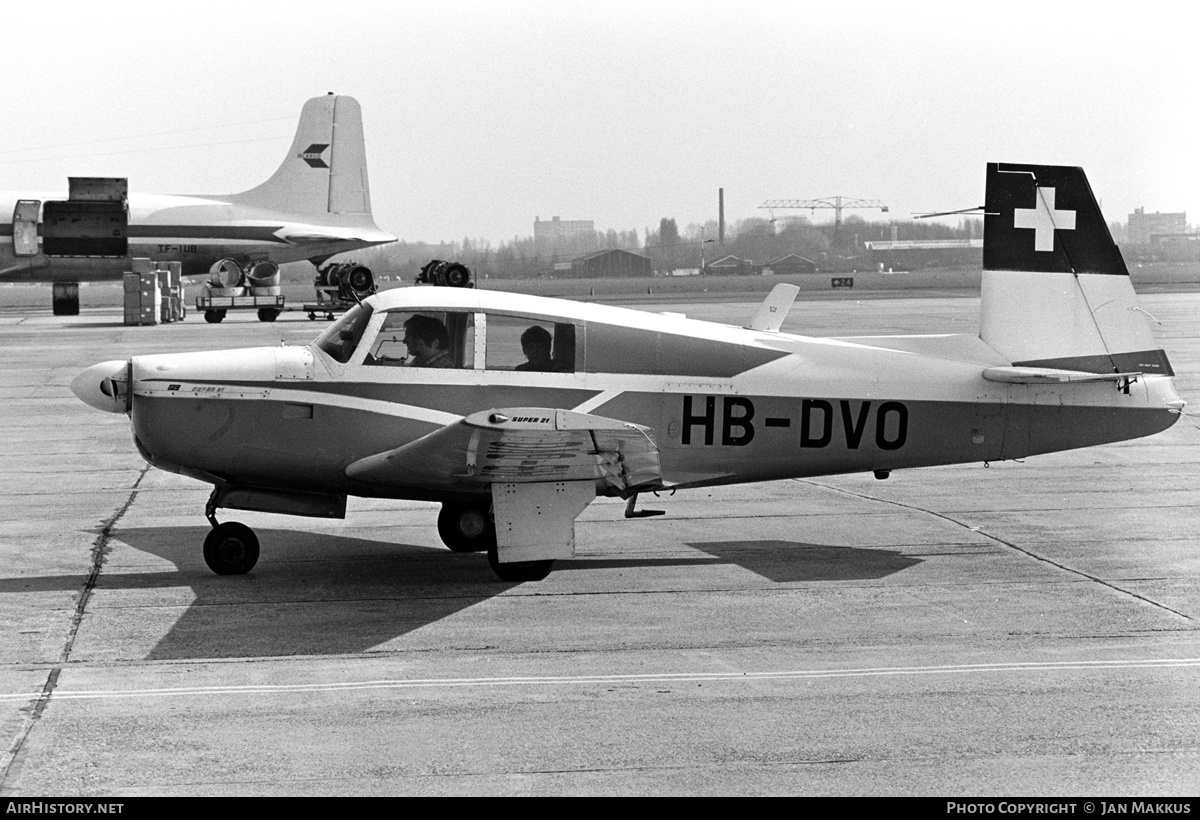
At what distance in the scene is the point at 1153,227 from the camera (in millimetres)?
15766

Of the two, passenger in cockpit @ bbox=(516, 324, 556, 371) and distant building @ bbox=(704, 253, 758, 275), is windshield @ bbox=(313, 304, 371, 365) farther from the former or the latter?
distant building @ bbox=(704, 253, 758, 275)

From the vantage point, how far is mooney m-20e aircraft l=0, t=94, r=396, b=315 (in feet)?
157

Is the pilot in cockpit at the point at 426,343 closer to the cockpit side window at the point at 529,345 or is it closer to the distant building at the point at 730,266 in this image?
the cockpit side window at the point at 529,345

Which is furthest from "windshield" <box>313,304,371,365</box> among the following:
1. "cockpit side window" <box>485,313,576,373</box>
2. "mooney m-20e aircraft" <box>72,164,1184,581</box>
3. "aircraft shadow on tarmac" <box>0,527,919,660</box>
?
"aircraft shadow on tarmac" <box>0,527,919,660</box>

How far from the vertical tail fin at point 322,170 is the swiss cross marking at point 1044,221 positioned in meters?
43.2

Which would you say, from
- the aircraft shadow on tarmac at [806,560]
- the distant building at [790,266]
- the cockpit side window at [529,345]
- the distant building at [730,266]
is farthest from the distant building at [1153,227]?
the distant building at [790,266]

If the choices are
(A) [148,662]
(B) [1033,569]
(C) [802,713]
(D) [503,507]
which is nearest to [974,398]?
(B) [1033,569]

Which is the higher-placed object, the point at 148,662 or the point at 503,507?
the point at 503,507

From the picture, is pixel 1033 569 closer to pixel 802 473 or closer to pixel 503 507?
pixel 802 473

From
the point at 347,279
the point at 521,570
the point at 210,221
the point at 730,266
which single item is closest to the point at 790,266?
the point at 730,266

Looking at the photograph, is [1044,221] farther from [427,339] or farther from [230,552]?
[230,552]

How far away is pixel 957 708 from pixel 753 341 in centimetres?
435

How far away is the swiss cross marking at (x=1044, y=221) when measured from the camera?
10.8 m

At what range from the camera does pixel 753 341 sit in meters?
10.8
